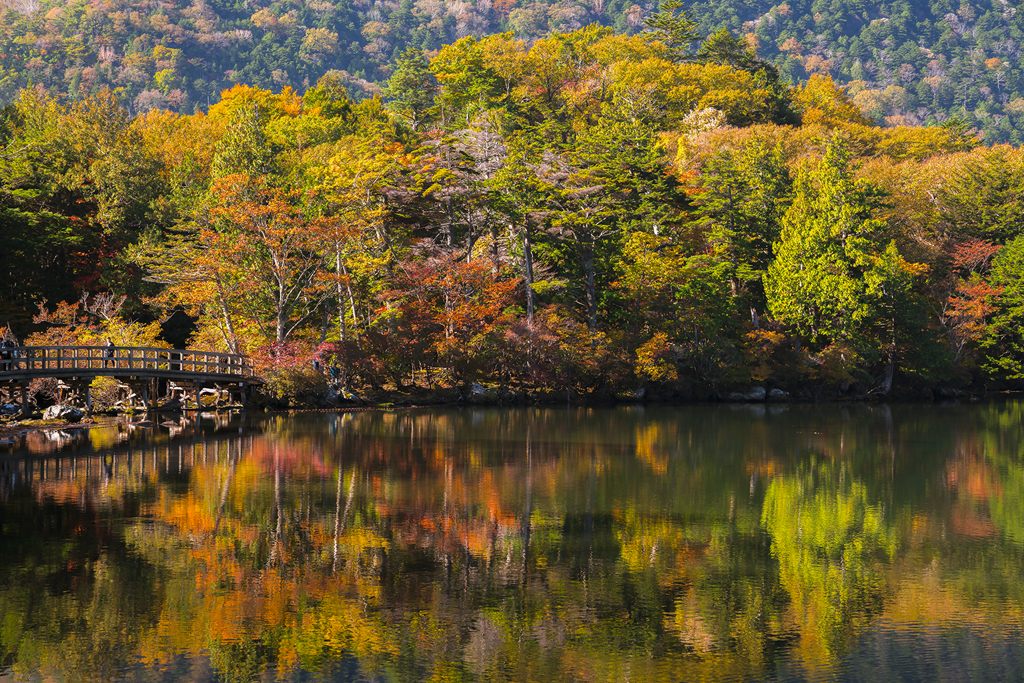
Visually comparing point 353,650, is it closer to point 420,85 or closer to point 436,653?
point 436,653

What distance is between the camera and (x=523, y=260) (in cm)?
4706

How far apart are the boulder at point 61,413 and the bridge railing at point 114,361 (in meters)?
1.48

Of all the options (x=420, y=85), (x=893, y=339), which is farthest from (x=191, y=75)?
(x=893, y=339)

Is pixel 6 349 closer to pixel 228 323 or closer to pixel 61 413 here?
pixel 61 413

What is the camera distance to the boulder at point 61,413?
108ft

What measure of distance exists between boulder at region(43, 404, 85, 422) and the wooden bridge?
0.73m

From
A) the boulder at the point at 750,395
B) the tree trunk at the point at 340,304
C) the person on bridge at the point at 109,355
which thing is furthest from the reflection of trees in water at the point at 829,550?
the boulder at the point at 750,395

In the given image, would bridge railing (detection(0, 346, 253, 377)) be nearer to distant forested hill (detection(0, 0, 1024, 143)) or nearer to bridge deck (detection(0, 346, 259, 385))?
bridge deck (detection(0, 346, 259, 385))

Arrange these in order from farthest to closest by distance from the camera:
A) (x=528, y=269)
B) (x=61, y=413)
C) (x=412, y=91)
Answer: (x=412, y=91) → (x=528, y=269) → (x=61, y=413)

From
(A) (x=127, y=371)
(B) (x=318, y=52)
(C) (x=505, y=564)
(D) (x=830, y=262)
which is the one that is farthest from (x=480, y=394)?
(B) (x=318, y=52)

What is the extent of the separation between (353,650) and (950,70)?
198 metres

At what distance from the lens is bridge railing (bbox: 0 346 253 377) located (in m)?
32.3

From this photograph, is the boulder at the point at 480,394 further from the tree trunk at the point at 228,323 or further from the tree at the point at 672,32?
the tree at the point at 672,32

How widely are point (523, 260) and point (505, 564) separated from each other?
3397 centimetres
